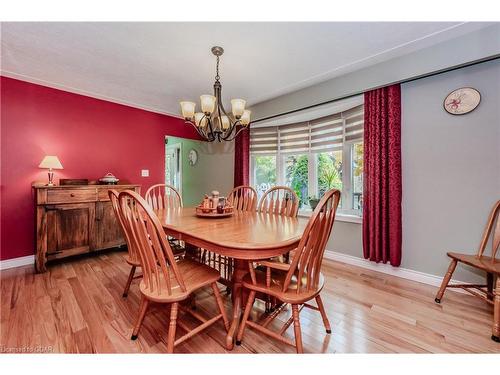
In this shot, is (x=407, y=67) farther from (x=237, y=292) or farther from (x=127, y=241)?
(x=127, y=241)

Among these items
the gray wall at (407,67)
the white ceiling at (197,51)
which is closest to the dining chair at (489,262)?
the gray wall at (407,67)

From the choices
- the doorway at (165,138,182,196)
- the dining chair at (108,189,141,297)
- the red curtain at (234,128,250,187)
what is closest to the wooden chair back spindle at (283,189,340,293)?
the dining chair at (108,189,141,297)

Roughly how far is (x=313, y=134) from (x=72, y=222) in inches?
140

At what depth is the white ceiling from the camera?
178cm

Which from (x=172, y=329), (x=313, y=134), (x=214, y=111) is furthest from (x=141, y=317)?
(x=313, y=134)

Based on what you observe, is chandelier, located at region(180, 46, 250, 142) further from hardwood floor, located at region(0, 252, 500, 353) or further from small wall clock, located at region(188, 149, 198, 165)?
small wall clock, located at region(188, 149, 198, 165)

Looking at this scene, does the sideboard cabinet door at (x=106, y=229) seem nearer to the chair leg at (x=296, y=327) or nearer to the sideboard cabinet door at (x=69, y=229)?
the sideboard cabinet door at (x=69, y=229)

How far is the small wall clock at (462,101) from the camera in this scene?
193 cm

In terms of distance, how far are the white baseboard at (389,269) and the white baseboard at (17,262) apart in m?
3.88

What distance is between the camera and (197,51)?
2.09m

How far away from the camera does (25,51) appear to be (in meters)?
2.09
